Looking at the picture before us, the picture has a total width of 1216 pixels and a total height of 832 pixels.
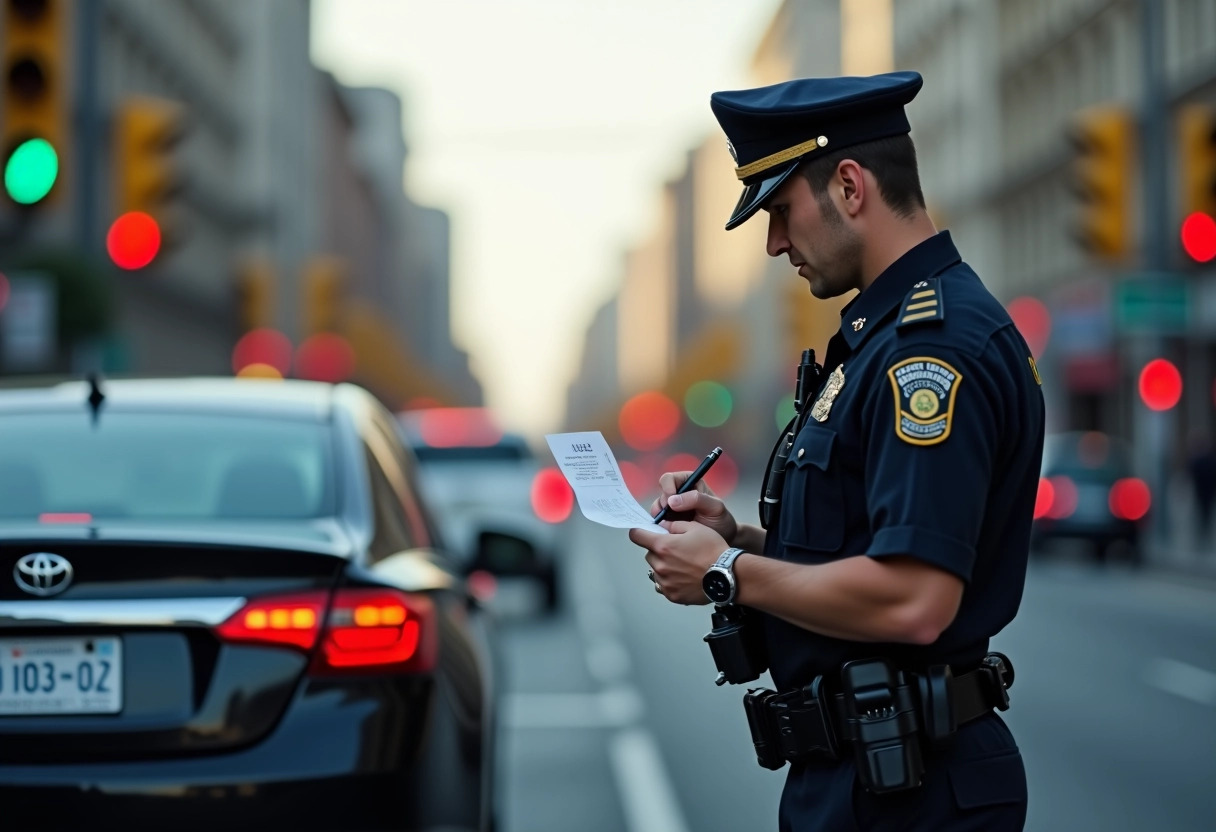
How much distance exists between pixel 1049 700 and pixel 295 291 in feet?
225

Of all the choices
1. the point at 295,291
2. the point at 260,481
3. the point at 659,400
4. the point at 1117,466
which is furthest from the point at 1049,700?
the point at 659,400

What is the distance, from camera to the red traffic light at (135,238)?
1441 cm

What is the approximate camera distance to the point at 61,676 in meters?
3.90

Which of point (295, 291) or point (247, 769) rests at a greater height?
point (295, 291)

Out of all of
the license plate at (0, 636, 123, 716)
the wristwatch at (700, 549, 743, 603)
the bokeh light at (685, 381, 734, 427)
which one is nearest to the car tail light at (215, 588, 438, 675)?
the license plate at (0, 636, 123, 716)

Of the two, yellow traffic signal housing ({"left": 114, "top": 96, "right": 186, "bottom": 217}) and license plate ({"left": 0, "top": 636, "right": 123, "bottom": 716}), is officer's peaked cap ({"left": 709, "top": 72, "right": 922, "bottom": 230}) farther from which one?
yellow traffic signal housing ({"left": 114, "top": 96, "right": 186, "bottom": 217})

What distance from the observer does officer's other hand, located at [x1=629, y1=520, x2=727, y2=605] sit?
8.95ft

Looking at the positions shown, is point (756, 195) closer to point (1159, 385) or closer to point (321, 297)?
point (1159, 385)

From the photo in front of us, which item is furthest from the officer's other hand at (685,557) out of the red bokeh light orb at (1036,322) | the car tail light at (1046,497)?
the red bokeh light orb at (1036,322)

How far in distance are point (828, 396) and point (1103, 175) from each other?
16.7 m

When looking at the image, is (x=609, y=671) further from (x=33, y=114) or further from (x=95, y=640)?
(x=95, y=640)

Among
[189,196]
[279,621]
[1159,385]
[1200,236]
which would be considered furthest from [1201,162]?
[189,196]

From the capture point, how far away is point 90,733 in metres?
3.88

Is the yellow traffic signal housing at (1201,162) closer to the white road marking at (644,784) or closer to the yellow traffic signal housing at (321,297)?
the white road marking at (644,784)
